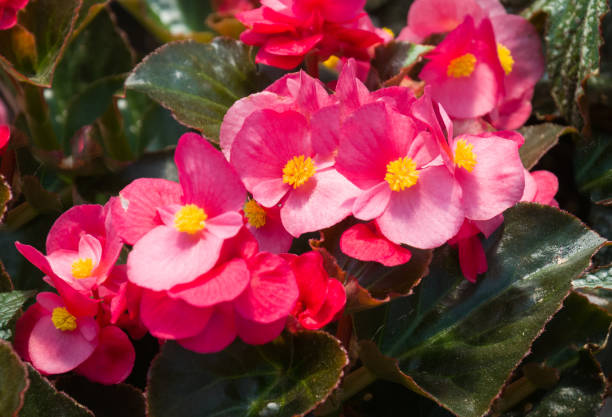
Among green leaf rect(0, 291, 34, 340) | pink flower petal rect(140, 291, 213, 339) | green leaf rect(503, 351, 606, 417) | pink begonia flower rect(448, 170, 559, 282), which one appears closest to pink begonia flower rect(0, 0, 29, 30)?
green leaf rect(0, 291, 34, 340)

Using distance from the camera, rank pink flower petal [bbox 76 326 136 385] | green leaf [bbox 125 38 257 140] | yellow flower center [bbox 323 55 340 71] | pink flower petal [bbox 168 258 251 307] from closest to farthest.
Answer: pink flower petal [bbox 168 258 251 307]
pink flower petal [bbox 76 326 136 385]
green leaf [bbox 125 38 257 140]
yellow flower center [bbox 323 55 340 71]

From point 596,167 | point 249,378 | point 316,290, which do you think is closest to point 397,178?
point 316,290

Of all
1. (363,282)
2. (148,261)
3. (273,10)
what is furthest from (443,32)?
(148,261)

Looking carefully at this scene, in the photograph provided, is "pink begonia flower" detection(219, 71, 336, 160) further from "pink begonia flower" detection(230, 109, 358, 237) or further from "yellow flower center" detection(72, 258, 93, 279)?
"yellow flower center" detection(72, 258, 93, 279)

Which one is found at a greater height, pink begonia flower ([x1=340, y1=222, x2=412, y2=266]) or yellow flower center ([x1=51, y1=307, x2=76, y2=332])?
pink begonia flower ([x1=340, y1=222, x2=412, y2=266])

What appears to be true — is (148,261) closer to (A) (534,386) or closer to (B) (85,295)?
(B) (85,295)

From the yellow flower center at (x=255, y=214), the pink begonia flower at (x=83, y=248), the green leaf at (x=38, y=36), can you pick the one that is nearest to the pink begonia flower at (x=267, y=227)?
the yellow flower center at (x=255, y=214)

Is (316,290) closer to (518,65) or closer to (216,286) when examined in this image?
(216,286)

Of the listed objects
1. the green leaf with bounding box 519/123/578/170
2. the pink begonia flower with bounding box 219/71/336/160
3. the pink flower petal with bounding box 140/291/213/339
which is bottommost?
the green leaf with bounding box 519/123/578/170
